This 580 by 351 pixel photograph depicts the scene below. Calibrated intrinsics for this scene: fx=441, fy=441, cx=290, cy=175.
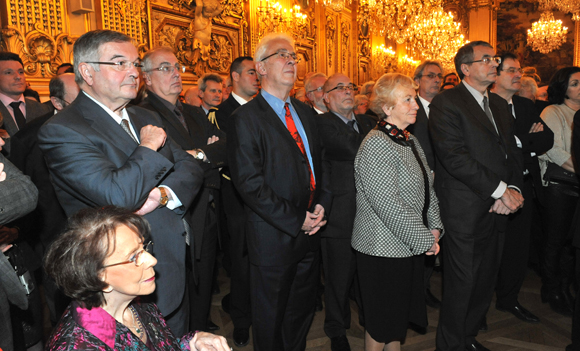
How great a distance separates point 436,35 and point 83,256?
1275cm

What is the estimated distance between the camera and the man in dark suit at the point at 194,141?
2639 mm

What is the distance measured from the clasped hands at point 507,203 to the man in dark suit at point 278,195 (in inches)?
42.8

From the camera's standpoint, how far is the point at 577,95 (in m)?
3.73

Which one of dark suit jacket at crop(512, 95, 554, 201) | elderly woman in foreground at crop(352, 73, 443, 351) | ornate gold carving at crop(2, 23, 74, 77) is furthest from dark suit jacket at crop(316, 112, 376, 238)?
ornate gold carving at crop(2, 23, 74, 77)

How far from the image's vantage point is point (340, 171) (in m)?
3.13

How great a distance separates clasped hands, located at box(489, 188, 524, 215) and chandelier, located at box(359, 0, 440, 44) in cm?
766

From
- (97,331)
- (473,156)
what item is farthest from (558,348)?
(97,331)

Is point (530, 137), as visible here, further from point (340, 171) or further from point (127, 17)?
point (127, 17)

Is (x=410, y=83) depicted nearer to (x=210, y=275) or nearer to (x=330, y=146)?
(x=330, y=146)

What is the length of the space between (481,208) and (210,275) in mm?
1819

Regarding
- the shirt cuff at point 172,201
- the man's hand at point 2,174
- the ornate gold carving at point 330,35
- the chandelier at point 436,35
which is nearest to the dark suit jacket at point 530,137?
the shirt cuff at point 172,201

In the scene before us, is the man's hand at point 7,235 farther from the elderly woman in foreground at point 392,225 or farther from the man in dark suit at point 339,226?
the man in dark suit at point 339,226

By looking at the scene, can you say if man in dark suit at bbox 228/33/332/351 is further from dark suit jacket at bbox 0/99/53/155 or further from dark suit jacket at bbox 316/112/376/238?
dark suit jacket at bbox 0/99/53/155

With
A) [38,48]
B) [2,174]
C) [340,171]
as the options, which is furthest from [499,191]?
[38,48]
